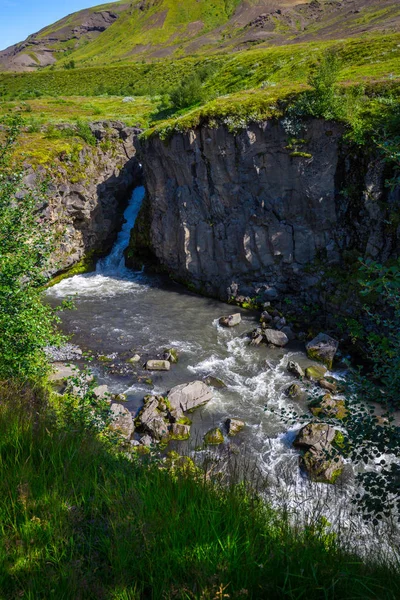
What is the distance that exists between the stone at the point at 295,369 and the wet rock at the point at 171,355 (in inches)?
199

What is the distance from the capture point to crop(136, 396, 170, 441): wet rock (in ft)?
44.3

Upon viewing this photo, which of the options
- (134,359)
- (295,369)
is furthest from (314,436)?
(134,359)

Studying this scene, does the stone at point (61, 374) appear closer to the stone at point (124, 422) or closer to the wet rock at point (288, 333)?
the stone at point (124, 422)

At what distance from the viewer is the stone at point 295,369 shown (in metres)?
16.8

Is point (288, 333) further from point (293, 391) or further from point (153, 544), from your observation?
point (153, 544)

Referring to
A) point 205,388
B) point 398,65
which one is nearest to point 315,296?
point 205,388

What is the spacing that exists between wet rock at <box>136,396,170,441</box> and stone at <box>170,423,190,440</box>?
0.22 meters

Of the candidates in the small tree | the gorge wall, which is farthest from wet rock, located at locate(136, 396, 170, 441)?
the gorge wall

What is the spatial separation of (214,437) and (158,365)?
5139 mm

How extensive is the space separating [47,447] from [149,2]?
226m

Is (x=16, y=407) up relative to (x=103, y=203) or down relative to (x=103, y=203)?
down

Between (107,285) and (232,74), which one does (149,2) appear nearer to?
(232,74)

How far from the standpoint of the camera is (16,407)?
6.10m

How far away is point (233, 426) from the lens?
13.9 meters
